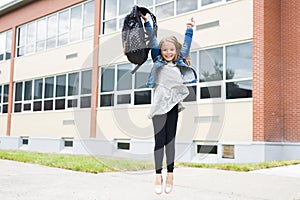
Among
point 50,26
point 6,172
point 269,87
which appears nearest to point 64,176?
point 6,172

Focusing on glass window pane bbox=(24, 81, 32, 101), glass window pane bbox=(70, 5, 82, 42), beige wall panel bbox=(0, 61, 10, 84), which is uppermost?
glass window pane bbox=(70, 5, 82, 42)

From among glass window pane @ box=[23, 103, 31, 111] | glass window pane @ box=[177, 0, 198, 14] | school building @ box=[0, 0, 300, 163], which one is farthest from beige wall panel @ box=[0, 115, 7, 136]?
glass window pane @ box=[177, 0, 198, 14]

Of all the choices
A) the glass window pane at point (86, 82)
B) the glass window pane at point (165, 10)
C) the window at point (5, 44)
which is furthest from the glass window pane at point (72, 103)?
the window at point (5, 44)

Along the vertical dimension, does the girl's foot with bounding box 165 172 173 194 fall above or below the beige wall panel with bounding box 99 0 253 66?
below

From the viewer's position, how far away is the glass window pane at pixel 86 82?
1525cm

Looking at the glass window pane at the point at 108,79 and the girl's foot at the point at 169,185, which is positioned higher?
the glass window pane at the point at 108,79

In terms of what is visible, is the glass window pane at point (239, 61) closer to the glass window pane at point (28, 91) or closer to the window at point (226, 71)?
the window at point (226, 71)

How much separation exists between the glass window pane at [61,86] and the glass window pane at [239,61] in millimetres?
8126

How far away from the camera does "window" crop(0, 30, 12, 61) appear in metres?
21.2

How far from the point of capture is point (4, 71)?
21.1 m

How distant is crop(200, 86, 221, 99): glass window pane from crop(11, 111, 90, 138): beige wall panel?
17.0 ft

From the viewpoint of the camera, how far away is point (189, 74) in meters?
3.38

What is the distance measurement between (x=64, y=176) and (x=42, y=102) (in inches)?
460

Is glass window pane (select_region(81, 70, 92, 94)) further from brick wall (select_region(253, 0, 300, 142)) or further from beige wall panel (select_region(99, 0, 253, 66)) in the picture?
brick wall (select_region(253, 0, 300, 142))
